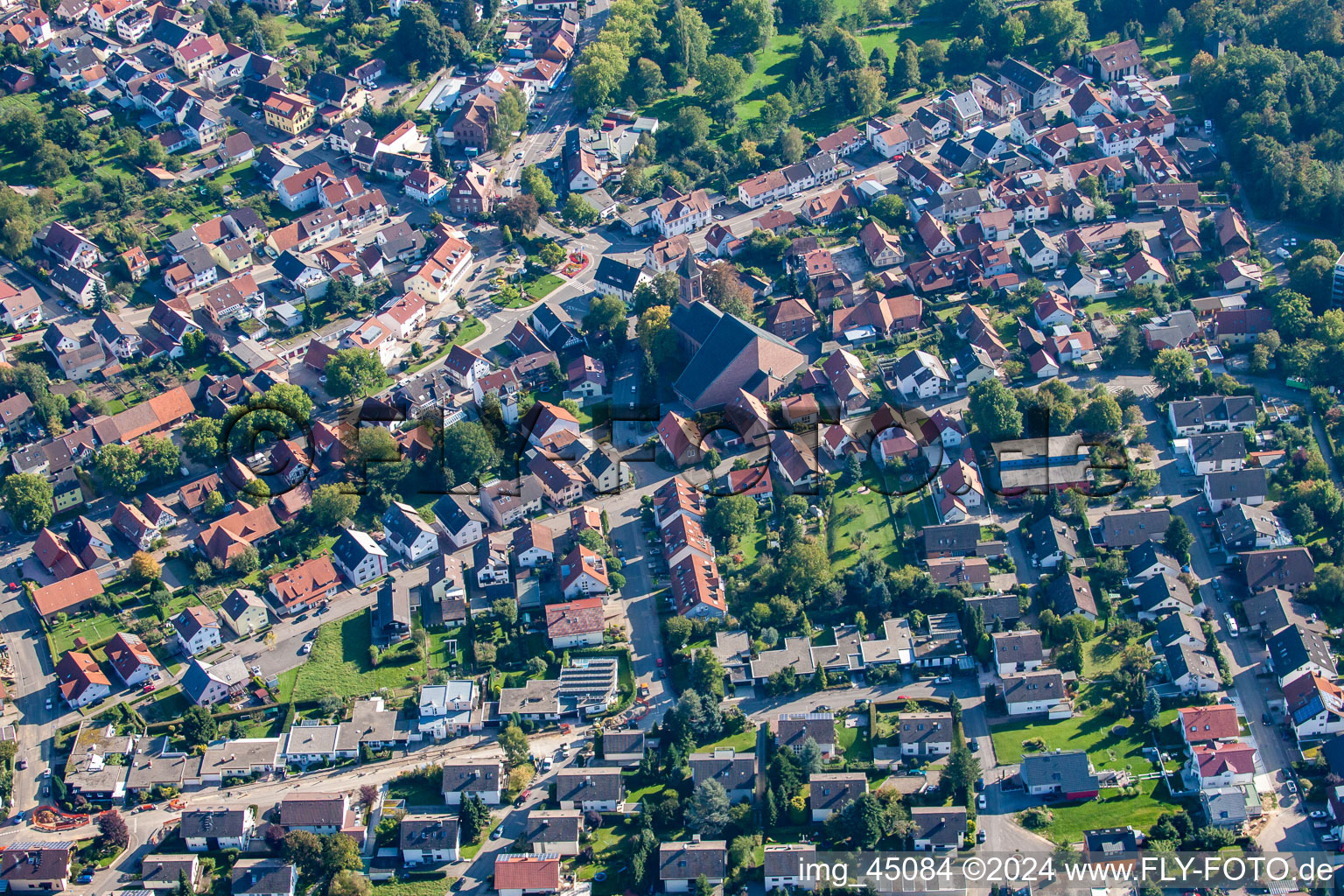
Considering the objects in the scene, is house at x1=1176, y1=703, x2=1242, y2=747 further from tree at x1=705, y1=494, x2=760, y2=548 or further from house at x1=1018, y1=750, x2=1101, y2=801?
tree at x1=705, y1=494, x2=760, y2=548

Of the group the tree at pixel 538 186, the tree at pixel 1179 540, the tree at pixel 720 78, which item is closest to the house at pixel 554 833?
the tree at pixel 1179 540

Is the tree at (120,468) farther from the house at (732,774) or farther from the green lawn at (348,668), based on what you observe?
the house at (732,774)

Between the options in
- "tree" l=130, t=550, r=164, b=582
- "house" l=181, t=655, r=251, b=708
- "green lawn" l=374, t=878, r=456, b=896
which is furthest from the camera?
"tree" l=130, t=550, r=164, b=582

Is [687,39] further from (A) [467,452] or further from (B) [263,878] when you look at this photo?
(B) [263,878]

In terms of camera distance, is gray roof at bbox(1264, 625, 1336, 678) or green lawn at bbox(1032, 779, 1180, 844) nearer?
green lawn at bbox(1032, 779, 1180, 844)

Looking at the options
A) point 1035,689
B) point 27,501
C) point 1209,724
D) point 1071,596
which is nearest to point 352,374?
point 27,501

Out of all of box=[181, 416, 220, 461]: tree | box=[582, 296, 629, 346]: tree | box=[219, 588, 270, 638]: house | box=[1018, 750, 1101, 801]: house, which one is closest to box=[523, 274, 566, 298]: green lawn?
box=[582, 296, 629, 346]: tree
